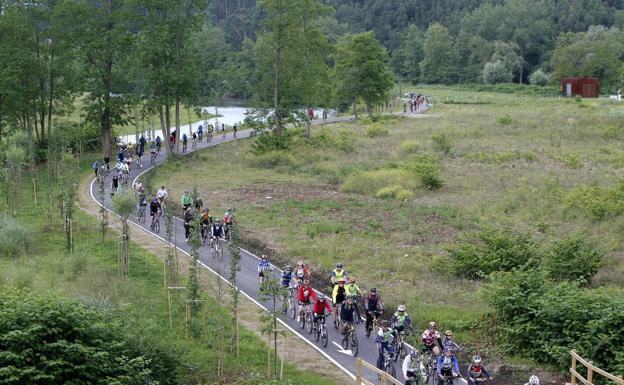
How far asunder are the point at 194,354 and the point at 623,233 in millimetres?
19458

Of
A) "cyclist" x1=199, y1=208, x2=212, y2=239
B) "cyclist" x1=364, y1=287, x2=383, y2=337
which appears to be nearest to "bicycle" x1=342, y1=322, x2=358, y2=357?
"cyclist" x1=364, y1=287, x2=383, y2=337

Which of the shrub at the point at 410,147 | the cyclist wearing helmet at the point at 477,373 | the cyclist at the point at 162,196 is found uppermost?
the shrub at the point at 410,147

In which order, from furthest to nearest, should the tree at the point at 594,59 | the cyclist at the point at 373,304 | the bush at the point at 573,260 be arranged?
the tree at the point at 594,59 → the bush at the point at 573,260 → the cyclist at the point at 373,304

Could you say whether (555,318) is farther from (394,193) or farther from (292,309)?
(394,193)

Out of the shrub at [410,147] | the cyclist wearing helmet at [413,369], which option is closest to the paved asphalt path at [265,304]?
the cyclist wearing helmet at [413,369]

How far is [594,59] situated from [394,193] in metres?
81.0

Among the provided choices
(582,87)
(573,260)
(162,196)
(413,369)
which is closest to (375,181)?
(162,196)

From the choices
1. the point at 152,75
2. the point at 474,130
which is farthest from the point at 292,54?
the point at 474,130

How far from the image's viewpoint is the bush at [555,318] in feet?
63.4

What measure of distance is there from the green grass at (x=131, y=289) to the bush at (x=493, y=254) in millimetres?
8584

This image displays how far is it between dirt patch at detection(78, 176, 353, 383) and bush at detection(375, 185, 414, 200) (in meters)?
13.3

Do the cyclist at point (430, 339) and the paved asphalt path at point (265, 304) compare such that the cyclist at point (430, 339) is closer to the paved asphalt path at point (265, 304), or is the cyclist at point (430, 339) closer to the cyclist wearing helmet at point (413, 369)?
the paved asphalt path at point (265, 304)

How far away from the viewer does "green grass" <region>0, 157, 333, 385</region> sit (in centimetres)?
2016

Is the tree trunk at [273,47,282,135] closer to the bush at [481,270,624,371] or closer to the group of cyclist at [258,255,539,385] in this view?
the group of cyclist at [258,255,539,385]
